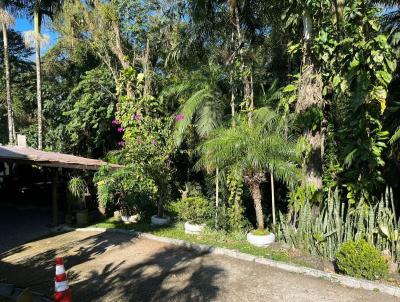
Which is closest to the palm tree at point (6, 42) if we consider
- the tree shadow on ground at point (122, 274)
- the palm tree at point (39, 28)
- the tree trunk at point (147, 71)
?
the palm tree at point (39, 28)

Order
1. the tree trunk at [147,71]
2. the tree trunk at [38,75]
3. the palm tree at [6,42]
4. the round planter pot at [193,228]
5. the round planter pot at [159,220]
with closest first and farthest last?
the round planter pot at [193,228]
the round planter pot at [159,220]
the tree trunk at [147,71]
the tree trunk at [38,75]
the palm tree at [6,42]

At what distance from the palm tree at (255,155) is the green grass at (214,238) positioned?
0.74 meters

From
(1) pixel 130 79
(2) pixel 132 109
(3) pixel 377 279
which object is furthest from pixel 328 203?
(1) pixel 130 79

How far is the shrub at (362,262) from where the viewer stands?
635 centimetres

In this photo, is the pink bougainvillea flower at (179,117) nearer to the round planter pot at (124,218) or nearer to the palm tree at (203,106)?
the palm tree at (203,106)

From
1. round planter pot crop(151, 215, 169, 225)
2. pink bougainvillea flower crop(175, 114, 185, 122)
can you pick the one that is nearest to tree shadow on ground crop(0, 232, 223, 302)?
round planter pot crop(151, 215, 169, 225)

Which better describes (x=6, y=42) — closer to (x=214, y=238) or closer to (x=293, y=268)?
(x=214, y=238)

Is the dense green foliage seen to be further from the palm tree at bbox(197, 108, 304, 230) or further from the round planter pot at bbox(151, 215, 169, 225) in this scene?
the round planter pot at bbox(151, 215, 169, 225)

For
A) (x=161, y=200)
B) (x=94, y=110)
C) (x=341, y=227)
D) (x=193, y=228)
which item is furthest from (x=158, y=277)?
(x=94, y=110)

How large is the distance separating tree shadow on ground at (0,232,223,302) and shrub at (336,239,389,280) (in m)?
2.16

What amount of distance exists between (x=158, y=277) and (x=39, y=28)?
14489 mm

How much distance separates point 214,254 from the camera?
8242 millimetres

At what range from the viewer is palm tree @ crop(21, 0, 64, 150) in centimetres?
1669

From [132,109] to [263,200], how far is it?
493 centimetres
